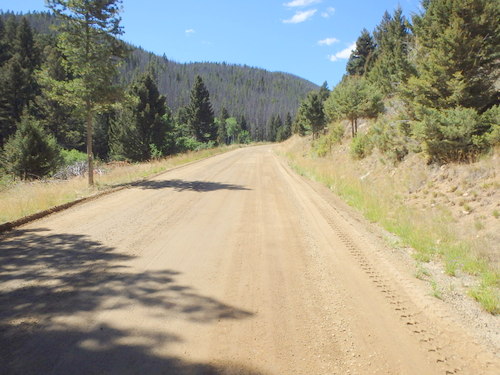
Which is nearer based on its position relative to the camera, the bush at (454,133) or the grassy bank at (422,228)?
the grassy bank at (422,228)

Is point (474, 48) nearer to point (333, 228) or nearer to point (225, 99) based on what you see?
point (333, 228)

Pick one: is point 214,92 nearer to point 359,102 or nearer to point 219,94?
point 219,94

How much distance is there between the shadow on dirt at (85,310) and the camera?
2602 millimetres

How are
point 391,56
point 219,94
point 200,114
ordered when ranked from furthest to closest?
point 219,94
point 200,114
point 391,56

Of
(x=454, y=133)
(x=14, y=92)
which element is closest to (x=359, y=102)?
(x=454, y=133)

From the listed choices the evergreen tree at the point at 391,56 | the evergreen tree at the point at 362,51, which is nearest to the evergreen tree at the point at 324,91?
the evergreen tree at the point at 362,51

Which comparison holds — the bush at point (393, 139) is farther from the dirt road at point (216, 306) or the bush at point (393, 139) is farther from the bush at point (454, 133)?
the dirt road at point (216, 306)

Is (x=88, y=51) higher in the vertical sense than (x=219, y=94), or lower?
lower

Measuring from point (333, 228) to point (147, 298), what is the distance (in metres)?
4.31

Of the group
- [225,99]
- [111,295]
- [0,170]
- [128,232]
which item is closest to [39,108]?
[0,170]

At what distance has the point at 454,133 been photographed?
28.1 feet

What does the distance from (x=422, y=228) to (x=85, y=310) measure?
615 cm

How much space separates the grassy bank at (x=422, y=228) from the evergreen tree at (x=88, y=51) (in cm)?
1007

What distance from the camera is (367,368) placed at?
2658mm
